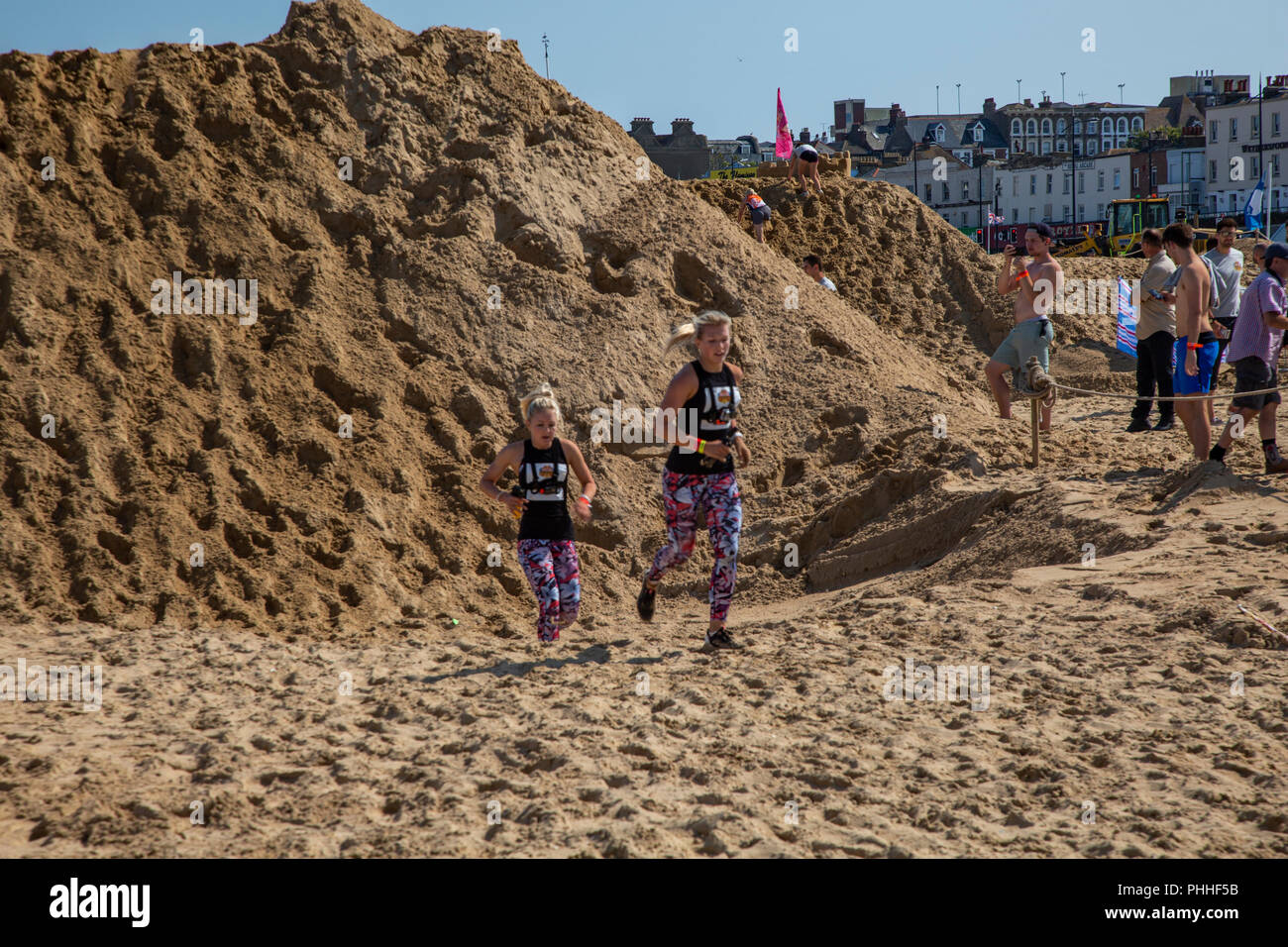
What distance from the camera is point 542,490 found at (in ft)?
18.9

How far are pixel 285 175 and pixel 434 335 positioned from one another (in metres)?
2.07

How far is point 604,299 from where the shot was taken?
9750 mm

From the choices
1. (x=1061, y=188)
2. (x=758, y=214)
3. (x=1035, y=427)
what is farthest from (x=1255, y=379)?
(x=1061, y=188)

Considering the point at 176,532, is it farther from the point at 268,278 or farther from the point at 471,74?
the point at 471,74

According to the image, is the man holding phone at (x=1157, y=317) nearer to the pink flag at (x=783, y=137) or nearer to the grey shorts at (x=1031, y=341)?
the grey shorts at (x=1031, y=341)

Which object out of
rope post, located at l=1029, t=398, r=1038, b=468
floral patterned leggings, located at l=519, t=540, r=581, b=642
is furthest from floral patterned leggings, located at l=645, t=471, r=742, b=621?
rope post, located at l=1029, t=398, r=1038, b=468

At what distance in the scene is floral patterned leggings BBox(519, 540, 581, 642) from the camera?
227 inches

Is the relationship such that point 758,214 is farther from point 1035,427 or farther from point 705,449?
point 705,449

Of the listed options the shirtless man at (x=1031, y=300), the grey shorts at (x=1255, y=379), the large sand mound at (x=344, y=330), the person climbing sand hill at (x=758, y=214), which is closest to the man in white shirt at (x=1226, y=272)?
the shirtless man at (x=1031, y=300)

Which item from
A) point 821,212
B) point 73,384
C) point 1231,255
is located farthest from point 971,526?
point 821,212

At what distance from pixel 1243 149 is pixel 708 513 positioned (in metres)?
60.2

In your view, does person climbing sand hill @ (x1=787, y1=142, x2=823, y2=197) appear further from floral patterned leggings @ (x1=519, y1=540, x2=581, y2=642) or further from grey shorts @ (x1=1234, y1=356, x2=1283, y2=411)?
floral patterned leggings @ (x1=519, y1=540, x2=581, y2=642)

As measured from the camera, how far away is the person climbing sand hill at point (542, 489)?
5.69 metres

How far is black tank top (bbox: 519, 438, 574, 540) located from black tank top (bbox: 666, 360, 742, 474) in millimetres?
621
